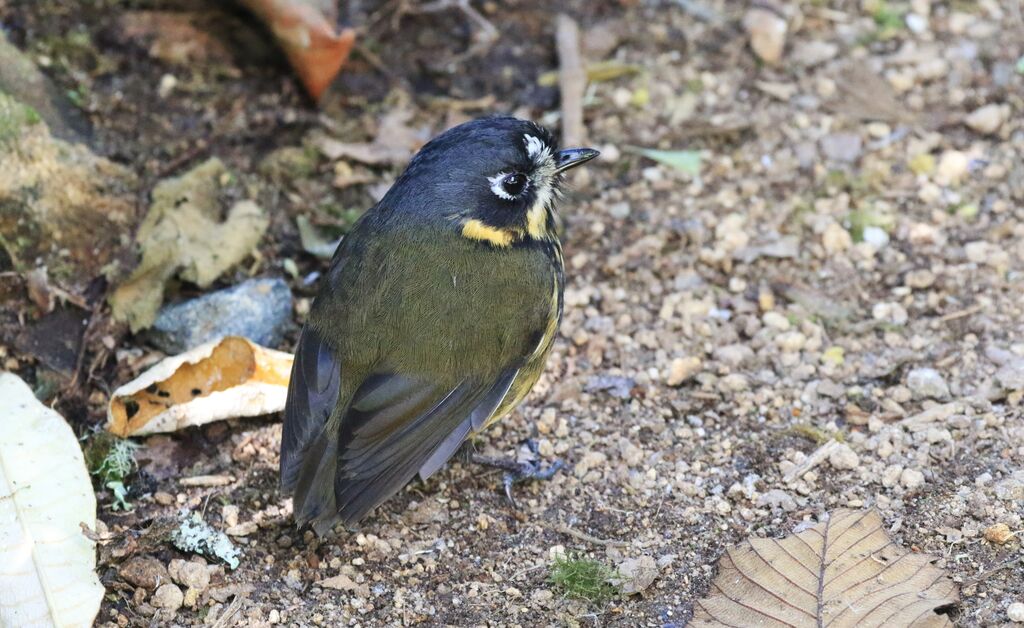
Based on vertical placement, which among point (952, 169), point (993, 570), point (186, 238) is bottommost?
point (993, 570)

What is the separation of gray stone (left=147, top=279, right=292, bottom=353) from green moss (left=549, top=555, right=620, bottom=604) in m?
1.69

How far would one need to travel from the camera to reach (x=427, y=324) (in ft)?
14.3

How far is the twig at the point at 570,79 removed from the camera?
20.0ft

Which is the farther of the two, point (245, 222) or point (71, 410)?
point (245, 222)

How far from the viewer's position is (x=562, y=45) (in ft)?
21.2

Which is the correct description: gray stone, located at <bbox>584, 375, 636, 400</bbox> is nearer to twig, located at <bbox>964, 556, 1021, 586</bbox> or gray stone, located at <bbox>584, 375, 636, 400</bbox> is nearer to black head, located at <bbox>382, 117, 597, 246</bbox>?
black head, located at <bbox>382, 117, 597, 246</bbox>

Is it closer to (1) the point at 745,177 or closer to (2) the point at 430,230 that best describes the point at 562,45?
(1) the point at 745,177

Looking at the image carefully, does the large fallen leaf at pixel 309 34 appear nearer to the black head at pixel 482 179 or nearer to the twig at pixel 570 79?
the twig at pixel 570 79

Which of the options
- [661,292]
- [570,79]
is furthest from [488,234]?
[570,79]

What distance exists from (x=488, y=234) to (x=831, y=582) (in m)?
1.71

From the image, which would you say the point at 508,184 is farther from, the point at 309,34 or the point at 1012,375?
the point at 1012,375

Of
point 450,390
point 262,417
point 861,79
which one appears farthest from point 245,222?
point 861,79

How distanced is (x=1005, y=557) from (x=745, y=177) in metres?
2.51

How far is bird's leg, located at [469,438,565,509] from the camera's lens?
4559mm
